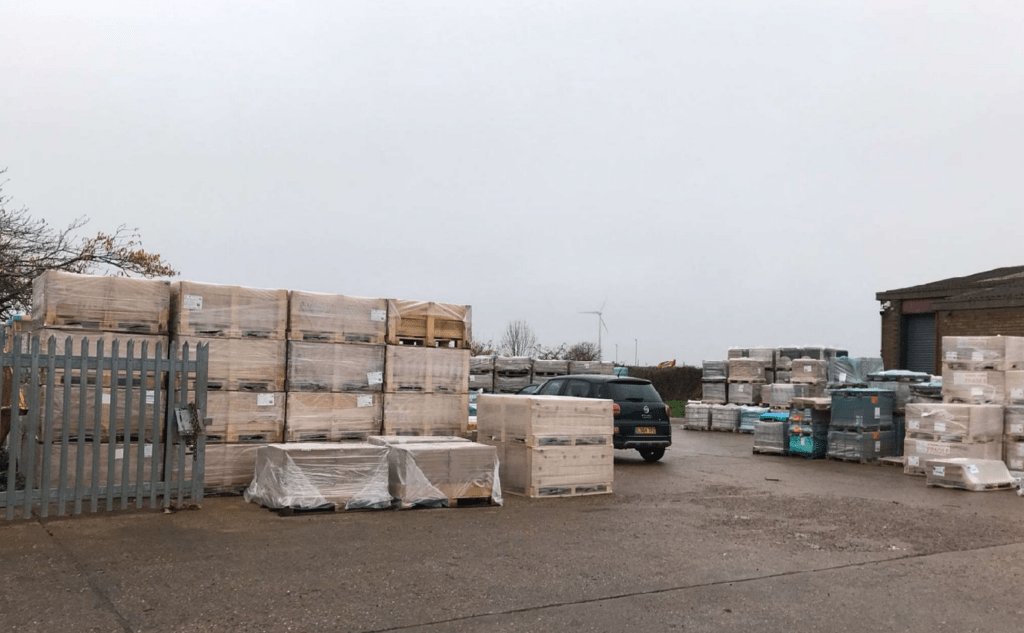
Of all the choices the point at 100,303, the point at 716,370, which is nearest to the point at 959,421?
the point at 100,303

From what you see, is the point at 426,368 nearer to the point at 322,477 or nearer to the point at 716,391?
the point at 322,477

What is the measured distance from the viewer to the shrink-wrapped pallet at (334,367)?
11.4 meters

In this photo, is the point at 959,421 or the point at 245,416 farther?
the point at 959,421

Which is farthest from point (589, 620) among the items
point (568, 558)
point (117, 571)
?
point (117, 571)

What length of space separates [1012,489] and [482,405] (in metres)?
8.81

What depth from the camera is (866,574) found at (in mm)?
7320

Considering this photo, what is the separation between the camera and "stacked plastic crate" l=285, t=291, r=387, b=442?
37.6 feet

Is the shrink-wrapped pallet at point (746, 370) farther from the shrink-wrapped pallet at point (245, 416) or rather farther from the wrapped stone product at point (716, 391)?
the shrink-wrapped pallet at point (245, 416)

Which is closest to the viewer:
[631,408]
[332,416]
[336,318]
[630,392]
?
[332,416]

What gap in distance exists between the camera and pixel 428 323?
12773 millimetres

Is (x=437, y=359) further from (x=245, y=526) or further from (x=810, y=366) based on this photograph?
(x=810, y=366)

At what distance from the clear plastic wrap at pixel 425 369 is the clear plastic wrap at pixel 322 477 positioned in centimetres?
230

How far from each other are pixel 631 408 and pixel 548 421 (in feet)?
15.9

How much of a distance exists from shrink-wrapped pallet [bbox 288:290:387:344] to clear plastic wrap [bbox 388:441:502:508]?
2.09m
